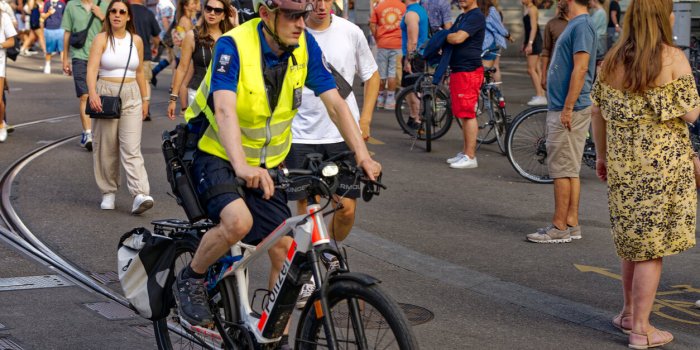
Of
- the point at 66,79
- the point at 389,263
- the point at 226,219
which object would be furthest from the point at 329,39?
the point at 66,79

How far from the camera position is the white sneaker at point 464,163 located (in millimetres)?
11938

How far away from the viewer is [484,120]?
45.1 feet

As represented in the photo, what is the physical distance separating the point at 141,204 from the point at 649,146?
15.4 feet

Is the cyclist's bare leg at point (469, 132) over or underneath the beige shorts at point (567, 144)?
underneath

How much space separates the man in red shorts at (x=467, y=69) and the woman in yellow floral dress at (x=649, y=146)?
568 cm

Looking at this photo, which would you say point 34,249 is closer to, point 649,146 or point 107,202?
point 107,202

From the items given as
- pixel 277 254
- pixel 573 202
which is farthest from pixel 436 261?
pixel 277 254

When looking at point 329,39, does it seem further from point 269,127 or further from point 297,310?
point 269,127

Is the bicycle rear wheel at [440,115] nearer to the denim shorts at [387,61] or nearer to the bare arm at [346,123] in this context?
the denim shorts at [387,61]

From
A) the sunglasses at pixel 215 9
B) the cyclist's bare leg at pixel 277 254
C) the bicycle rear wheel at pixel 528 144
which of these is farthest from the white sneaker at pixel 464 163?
the cyclist's bare leg at pixel 277 254

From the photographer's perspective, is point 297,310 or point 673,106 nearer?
point 673,106

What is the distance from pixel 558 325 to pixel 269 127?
90.3 inches

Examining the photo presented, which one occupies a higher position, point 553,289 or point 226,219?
point 226,219

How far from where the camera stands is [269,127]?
5086 mm
